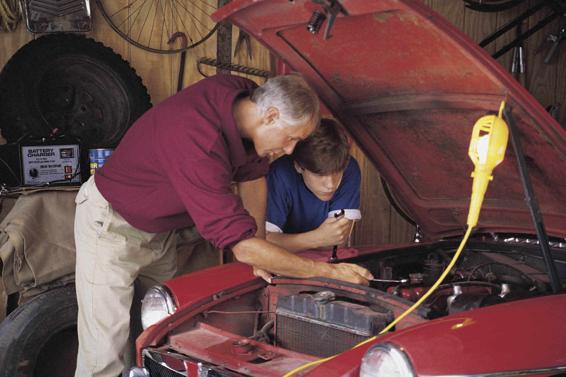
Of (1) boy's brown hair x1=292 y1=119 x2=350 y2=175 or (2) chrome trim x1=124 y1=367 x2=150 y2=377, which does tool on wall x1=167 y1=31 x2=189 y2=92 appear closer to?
(1) boy's brown hair x1=292 y1=119 x2=350 y2=175

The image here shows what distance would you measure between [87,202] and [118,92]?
5.08 feet

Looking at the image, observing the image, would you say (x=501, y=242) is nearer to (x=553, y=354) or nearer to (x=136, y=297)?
(x=553, y=354)

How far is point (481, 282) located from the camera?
7.58 ft

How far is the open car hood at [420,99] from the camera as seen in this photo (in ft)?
6.32

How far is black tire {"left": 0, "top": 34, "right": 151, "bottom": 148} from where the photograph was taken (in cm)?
387

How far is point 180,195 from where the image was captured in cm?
224

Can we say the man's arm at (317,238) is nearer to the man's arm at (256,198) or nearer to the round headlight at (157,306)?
the man's arm at (256,198)

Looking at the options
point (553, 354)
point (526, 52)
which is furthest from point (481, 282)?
point (526, 52)

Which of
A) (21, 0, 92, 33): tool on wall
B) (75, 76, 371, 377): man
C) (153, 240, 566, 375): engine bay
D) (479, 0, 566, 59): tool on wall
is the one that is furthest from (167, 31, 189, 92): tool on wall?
(153, 240, 566, 375): engine bay

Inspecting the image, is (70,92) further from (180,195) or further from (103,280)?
(180,195)

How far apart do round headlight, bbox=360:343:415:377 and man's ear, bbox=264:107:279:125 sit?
36.0 inches

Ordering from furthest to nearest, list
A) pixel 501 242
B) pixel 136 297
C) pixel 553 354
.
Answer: pixel 136 297, pixel 501 242, pixel 553 354

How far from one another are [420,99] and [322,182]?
67 cm

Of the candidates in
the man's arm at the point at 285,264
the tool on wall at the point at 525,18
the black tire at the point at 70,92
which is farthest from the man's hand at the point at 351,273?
the tool on wall at the point at 525,18
